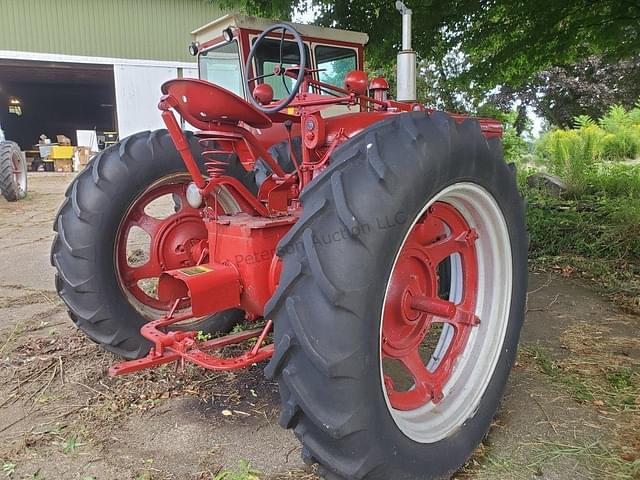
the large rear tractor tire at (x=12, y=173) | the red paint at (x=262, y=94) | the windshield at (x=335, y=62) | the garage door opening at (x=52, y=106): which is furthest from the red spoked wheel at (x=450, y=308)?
the garage door opening at (x=52, y=106)

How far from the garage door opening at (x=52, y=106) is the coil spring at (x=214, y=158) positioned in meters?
23.7

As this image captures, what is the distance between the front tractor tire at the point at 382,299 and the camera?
155 centimetres

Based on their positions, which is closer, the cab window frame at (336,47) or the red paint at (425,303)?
the red paint at (425,303)

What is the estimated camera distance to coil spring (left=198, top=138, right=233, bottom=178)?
239 centimetres

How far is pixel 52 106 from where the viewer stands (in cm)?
3070

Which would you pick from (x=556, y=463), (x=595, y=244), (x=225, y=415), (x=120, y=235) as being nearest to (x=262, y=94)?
(x=120, y=235)

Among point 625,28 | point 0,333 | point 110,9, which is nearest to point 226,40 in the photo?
point 0,333

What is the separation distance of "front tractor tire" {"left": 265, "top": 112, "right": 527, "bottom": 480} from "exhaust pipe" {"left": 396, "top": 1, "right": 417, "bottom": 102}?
1.49m

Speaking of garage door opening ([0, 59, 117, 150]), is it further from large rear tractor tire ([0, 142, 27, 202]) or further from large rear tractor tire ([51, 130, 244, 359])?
Answer: large rear tractor tire ([51, 130, 244, 359])

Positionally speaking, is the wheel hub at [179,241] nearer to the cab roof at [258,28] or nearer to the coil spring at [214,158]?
the coil spring at [214,158]

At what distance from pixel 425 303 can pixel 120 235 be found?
5.23 ft

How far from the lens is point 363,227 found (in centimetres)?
156

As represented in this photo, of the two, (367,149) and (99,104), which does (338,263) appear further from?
(99,104)

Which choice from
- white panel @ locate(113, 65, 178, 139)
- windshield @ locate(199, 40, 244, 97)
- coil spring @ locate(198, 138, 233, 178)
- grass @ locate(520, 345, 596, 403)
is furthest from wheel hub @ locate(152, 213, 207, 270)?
white panel @ locate(113, 65, 178, 139)
